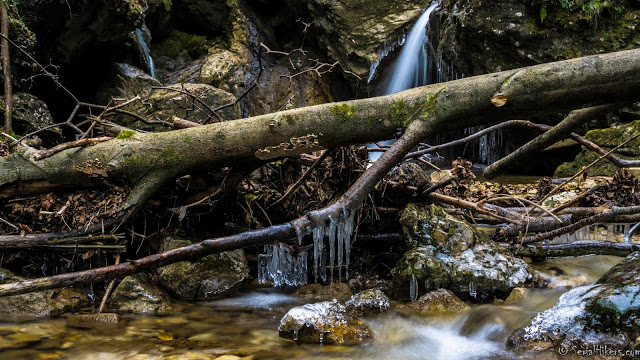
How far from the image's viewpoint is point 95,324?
121 inches

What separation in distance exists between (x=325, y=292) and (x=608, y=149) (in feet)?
25.1

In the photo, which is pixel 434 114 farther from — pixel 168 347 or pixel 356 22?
pixel 356 22

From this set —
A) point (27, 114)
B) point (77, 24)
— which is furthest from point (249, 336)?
point (77, 24)

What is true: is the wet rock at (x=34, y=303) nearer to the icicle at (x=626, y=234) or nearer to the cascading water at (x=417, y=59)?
the icicle at (x=626, y=234)

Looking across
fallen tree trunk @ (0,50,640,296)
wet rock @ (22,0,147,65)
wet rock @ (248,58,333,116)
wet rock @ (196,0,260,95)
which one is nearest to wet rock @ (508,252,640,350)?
fallen tree trunk @ (0,50,640,296)

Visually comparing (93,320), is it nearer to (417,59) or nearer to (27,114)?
(27,114)

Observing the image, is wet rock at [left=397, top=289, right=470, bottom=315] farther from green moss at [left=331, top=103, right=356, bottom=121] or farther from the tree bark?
the tree bark

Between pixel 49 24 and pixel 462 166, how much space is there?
24.1 ft

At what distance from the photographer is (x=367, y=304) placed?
340cm

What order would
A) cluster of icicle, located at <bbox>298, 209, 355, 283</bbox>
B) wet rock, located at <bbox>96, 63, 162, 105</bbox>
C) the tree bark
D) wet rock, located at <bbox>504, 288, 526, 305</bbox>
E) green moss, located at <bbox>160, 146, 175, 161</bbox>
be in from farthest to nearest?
1. wet rock, located at <bbox>96, 63, 162, 105</bbox>
2. the tree bark
3. wet rock, located at <bbox>504, 288, 526, 305</bbox>
4. green moss, located at <bbox>160, 146, 175, 161</bbox>
5. cluster of icicle, located at <bbox>298, 209, 355, 283</bbox>

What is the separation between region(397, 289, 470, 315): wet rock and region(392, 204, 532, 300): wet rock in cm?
14

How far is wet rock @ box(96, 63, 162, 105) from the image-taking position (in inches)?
395

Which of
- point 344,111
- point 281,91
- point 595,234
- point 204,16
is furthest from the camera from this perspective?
point 281,91

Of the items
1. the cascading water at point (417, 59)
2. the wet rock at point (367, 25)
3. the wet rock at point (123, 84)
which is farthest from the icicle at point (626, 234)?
the wet rock at point (367, 25)
